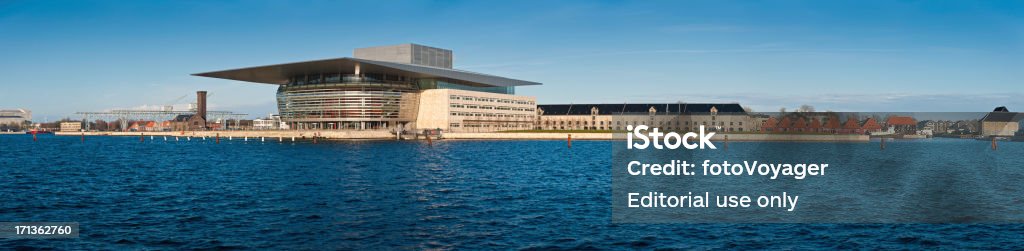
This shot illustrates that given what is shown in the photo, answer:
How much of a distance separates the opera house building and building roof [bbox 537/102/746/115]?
86.6 ft

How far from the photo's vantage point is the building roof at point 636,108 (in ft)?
530

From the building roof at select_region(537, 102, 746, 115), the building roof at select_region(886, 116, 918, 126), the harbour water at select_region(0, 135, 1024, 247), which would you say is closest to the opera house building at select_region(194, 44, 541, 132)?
the building roof at select_region(537, 102, 746, 115)

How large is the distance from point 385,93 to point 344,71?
9164mm

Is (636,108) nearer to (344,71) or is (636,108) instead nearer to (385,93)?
(385,93)

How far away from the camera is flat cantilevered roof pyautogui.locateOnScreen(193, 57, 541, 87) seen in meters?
135

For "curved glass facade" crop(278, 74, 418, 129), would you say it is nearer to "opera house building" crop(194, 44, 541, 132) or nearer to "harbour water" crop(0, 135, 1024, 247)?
"opera house building" crop(194, 44, 541, 132)

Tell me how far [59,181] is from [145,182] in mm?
4615

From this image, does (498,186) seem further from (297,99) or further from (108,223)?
(297,99)

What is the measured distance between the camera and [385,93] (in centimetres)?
14538

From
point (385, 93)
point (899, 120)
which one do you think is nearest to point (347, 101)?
point (385, 93)

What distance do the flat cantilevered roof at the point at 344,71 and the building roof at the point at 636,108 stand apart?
95.6ft

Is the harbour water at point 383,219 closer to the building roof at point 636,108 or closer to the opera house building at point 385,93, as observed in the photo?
the opera house building at point 385,93

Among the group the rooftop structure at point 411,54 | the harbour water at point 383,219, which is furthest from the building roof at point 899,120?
the rooftop structure at point 411,54

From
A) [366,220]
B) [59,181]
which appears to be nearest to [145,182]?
[59,181]
